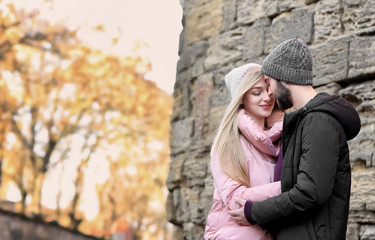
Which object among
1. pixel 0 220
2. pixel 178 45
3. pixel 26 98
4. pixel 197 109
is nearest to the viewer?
pixel 197 109

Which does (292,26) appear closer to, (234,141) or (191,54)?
(191,54)

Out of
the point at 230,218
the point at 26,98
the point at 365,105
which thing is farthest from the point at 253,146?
the point at 26,98

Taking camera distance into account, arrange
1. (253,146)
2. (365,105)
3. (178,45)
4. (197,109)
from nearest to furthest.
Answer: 1. (253,146)
2. (365,105)
3. (197,109)
4. (178,45)

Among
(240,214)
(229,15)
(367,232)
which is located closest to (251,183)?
(240,214)

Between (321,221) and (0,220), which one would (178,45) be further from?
(0,220)

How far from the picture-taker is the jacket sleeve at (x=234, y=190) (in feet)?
11.3

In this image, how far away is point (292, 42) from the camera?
138 inches

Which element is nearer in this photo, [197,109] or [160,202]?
[197,109]

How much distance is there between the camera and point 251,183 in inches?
142

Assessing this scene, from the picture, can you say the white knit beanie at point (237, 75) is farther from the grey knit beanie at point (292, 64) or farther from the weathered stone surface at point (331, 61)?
the weathered stone surface at point (331, 61)

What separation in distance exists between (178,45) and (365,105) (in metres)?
2.89

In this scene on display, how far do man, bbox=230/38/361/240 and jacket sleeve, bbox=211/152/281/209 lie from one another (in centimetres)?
6

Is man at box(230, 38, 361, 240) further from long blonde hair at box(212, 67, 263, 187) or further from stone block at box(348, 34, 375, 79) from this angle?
stone block at box(348, 34, 375, 79)

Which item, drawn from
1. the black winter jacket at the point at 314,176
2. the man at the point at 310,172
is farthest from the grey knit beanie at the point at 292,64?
the black winter jacket at the point at 314,176
